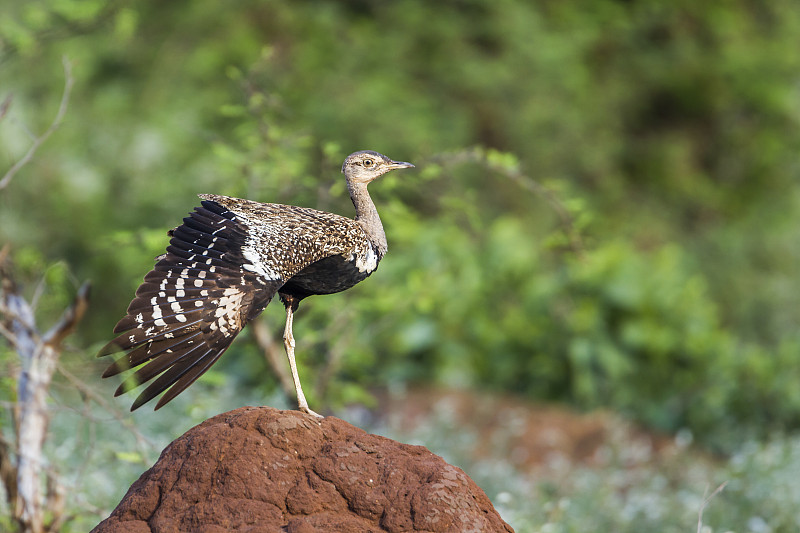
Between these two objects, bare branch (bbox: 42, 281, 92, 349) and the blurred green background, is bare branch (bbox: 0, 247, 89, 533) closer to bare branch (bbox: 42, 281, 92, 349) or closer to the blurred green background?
bare branch (bbox: 42, 281, 92, 349)

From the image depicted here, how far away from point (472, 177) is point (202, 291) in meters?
13.3

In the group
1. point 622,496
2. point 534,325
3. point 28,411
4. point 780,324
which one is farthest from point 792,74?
point 28,411

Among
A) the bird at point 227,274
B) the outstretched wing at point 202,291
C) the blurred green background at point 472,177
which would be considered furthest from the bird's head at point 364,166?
the blurred green background at point 472,177

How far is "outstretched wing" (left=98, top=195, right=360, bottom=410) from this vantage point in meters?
3.60

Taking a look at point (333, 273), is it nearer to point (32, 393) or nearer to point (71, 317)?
point (71, 317)

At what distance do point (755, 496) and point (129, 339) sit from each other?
588cm

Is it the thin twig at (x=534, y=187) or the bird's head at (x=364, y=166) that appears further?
the thin twig at (x=534, y=187)

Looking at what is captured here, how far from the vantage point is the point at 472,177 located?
16.9m

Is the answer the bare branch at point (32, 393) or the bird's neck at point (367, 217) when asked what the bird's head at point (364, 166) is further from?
the bare branch at point (32, 393)

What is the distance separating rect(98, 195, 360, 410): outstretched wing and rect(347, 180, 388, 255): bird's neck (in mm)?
258

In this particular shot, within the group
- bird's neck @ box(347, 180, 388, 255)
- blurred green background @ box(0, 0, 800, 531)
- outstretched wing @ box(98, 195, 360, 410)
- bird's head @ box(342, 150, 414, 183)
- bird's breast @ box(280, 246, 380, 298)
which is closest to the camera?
outstretched wing @ box(98, 195, 360, 410)

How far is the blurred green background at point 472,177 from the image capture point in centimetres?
788

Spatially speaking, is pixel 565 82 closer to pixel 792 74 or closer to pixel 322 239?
pixel 792 74

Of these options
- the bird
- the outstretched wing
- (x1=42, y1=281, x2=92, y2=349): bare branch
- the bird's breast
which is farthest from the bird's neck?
(x1=42, y1=281, x2=92, y2=349): bare branch
